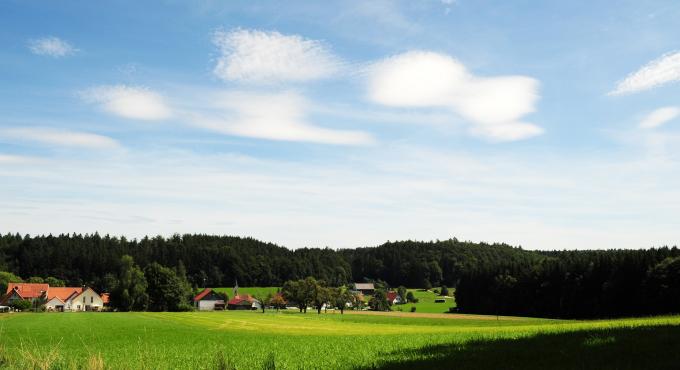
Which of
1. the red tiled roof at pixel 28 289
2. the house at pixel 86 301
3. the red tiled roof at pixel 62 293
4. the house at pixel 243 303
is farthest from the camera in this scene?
the house at pixel 243 303

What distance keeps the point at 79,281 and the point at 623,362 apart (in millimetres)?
207750

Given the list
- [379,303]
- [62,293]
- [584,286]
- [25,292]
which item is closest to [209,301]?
[62,293]

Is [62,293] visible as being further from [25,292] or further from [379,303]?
[379,303]

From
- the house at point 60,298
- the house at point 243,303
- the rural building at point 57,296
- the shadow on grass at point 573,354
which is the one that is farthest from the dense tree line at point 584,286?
the house at point 60,298

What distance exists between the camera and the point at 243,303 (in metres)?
181

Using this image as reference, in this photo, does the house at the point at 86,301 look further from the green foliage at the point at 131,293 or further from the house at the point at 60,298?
the green foliage at the point at 131,293

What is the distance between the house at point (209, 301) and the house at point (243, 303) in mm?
3484

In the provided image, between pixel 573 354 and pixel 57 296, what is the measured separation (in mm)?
165001

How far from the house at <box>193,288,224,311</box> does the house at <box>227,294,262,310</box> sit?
3484 mm

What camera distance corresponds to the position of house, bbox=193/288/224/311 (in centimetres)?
17475

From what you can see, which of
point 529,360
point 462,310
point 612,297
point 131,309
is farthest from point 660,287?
point 131,309

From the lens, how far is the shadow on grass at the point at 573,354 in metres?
16.4

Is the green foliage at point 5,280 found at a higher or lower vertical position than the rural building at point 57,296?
higher

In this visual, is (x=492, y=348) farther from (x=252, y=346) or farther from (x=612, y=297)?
(x=612, y=297)
